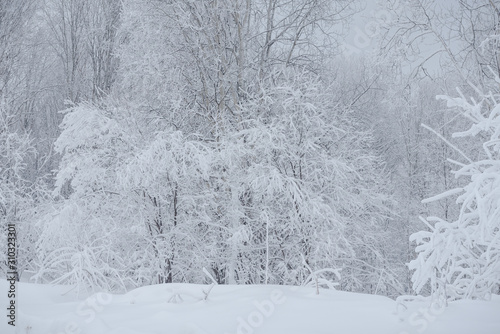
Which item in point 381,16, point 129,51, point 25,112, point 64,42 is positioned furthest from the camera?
point 25,112

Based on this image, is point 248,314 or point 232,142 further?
point 232,142

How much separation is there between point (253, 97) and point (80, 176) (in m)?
3.97

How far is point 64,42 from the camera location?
14078 millimetres

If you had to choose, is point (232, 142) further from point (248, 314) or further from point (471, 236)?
point (471, 236)

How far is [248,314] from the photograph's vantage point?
3041 mm

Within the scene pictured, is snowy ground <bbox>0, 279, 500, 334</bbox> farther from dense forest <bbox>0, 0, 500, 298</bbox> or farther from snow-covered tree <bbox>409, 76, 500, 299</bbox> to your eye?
dense forest <bbox>0, 0, 500, 298</bbox>

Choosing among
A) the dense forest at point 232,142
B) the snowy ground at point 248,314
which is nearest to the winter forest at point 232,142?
the dense forest at point 232,142

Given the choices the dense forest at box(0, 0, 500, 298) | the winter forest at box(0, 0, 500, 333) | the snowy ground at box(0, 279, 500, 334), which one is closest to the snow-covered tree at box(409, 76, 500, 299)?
the snowy ground at box(0, 279, 500, 334)

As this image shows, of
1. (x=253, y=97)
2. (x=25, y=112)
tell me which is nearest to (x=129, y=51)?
(x=253, y=97)

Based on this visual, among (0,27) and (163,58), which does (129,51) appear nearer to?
(163,58)

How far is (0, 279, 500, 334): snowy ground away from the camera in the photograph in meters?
2.69

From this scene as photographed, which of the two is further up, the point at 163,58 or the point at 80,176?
the point at 163,58

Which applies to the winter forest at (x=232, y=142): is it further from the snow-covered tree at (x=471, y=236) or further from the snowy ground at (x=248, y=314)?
the snow-covered tree at (x=471, y=236)

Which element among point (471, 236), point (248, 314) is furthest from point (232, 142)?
point (471, 236)
